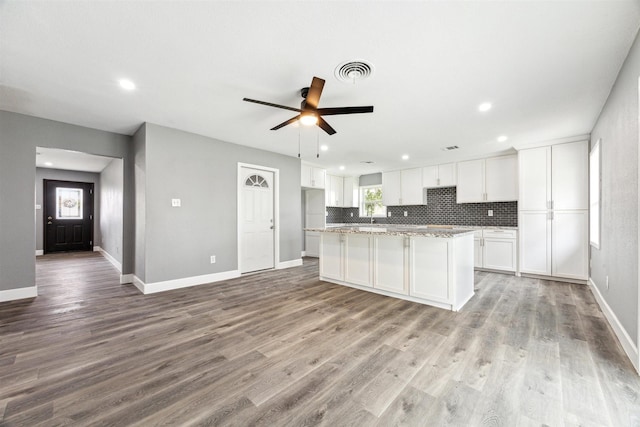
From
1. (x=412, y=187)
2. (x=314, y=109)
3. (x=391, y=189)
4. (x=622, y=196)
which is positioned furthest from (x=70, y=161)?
(x=622, y=196)

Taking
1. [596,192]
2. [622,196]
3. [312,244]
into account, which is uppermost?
[596,192]

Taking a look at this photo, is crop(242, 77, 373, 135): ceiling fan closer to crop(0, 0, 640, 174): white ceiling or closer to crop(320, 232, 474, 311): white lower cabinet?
crop(0, 0, 640, 174): white ceiling

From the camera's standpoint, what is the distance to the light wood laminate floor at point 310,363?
1.45 m

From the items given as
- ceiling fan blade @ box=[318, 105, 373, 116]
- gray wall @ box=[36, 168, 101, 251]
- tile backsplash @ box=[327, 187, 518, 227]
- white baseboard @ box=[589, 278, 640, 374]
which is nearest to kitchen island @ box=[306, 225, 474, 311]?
white baseboard @ box=[589, 278, 640, 374]

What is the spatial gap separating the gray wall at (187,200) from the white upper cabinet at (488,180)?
14.3 feet

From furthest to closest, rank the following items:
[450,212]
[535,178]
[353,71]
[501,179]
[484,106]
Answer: [450,212] → [501,179] → [535,178] → [484,106] → [353,71]

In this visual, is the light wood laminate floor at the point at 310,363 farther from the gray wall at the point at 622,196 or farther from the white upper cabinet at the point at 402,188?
the white upper cabinet at the point at 402,188

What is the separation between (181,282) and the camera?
3.97 metres

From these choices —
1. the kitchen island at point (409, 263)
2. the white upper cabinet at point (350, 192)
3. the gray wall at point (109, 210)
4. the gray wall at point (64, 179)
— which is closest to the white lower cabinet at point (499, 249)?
the kitchen island at point (409, 263)

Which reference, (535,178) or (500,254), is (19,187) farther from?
(535,178)

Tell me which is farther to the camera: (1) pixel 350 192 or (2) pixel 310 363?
(1) pixel 350 192

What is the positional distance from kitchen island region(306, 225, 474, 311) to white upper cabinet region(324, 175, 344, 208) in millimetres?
3163

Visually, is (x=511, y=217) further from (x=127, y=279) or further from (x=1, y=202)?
(x=1, y=202)

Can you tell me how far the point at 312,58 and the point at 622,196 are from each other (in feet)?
9.37
